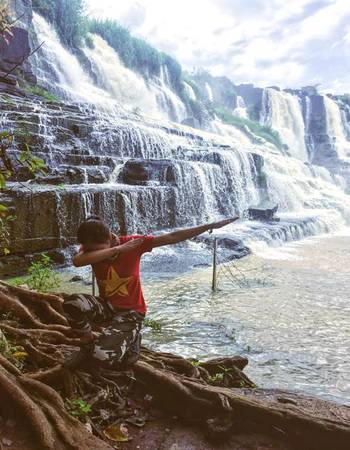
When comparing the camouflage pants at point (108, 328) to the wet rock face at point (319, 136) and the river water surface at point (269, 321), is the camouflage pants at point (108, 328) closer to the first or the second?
the river water surface at point (269, 321)

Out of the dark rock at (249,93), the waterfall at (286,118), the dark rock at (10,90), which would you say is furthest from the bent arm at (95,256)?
the dark rock at (249,93)

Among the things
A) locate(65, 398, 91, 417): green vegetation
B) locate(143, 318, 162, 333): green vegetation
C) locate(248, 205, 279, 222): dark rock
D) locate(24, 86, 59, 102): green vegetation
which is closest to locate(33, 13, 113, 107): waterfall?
locate(24, 86, 59, 102): green vegetation

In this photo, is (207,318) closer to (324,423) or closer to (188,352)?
(188,352)

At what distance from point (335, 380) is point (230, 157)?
1738 cm

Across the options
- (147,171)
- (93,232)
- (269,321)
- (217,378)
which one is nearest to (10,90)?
(147,171)

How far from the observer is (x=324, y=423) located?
3207 mm

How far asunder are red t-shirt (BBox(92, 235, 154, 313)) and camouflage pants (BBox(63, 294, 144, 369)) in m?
0.07

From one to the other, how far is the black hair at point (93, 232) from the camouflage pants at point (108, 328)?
1.51 feet

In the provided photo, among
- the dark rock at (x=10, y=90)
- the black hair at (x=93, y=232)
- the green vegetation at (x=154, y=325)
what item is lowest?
the green vegetation at (x=154, y=325)

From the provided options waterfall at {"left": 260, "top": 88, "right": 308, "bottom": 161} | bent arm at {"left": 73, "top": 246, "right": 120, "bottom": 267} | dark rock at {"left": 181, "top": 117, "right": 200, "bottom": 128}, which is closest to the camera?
bent arm at {"left": 73, "top": 246, "right": 120, "bottom": 267}

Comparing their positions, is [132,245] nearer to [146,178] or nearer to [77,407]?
[77,407]

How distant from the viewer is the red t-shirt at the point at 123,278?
3539 millimetres

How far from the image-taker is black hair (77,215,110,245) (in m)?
3.39

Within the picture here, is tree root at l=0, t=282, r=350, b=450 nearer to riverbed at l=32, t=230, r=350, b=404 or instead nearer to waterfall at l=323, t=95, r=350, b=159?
riverbed at l=32, t=230, r=350, b=404
